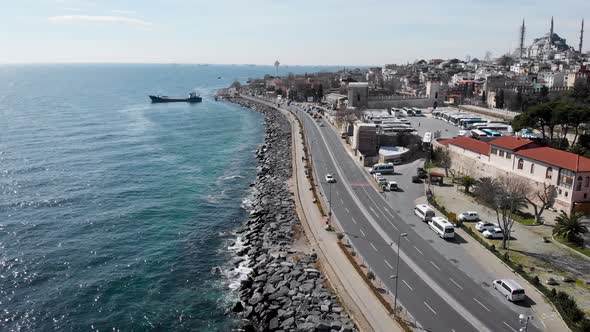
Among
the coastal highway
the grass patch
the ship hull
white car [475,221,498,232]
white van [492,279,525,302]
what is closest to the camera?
the coastal highway

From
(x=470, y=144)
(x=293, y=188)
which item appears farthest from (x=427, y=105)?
(x=293, y=188)

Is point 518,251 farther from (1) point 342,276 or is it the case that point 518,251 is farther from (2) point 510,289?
(1) point 342,276

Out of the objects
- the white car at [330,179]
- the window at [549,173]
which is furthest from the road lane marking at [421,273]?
the window at [549,173]

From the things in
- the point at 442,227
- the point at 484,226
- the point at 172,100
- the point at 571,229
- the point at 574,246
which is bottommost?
the point at 574,246

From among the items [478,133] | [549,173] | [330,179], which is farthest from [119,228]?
[478,133]

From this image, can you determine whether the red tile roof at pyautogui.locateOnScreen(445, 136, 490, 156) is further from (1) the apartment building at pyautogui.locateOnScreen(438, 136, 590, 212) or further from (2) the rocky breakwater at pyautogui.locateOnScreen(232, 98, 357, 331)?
(2) the rocky breakwater at pyautogui.locateOnScreen(232, 98, 357, 331)

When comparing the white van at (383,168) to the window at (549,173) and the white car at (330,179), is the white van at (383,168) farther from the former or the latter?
the window at (549,173)

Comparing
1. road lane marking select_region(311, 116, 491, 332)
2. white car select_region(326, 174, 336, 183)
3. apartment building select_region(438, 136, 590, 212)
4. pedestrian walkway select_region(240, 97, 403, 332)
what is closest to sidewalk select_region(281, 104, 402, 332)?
pedestrian walkway select_region(240, 97, 403, 332)
